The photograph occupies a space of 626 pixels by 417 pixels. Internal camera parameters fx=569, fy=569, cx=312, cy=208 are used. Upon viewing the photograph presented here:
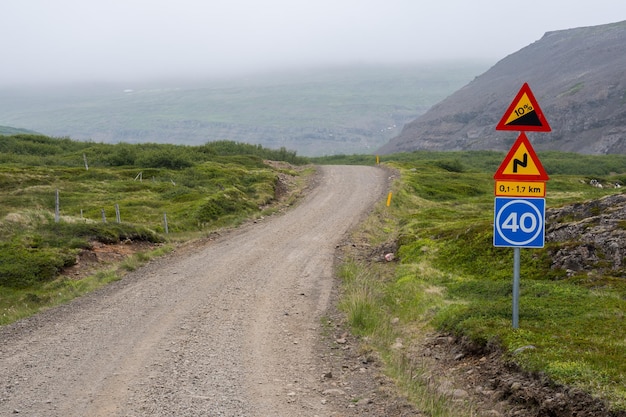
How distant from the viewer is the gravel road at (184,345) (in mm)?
8375

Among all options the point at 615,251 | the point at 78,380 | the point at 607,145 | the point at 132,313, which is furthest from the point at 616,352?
the point at 607,145

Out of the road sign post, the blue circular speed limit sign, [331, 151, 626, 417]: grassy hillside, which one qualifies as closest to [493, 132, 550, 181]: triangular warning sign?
the road sign post

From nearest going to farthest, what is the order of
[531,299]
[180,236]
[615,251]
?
[531,299]
[615,251]
[180,236]

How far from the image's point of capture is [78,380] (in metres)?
9.35

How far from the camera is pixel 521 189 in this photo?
9258mm

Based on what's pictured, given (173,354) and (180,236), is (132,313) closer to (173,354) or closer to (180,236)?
(173,354)

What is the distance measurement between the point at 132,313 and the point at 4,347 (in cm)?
294

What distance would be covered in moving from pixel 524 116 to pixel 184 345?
24.5 feet

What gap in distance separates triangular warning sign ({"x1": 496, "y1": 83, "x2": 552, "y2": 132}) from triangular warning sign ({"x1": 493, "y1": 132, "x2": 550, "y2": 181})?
0.59ft

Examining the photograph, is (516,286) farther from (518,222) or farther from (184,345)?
(184,345)

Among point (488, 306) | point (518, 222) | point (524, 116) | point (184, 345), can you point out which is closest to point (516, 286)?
point (518, 222)

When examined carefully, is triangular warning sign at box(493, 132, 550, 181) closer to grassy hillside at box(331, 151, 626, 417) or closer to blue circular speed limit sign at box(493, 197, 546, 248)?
blue circular speed limit sign at box(493, 197, 546, 248)

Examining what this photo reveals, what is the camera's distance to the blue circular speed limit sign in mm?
9203

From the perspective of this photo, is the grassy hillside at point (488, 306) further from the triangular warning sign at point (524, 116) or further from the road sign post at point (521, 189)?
the triangular warning sign at point (524, 116)
